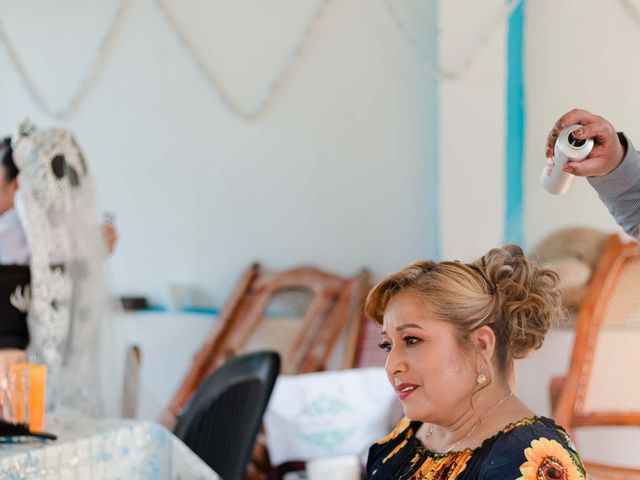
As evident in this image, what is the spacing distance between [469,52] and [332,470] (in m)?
1.68

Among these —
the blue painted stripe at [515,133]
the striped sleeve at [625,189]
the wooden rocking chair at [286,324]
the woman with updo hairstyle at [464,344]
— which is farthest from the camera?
the wooden rocking chair at [286,324]

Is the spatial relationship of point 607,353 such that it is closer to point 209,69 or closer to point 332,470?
point 332,470

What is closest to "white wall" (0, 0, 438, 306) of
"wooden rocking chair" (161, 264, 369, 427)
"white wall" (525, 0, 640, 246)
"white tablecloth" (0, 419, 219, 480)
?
"wooden rocking chair" (161, 264, 369, 427)

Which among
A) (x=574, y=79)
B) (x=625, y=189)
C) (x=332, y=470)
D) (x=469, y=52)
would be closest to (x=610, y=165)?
(x=625, y=189)

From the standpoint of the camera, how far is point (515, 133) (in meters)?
3.46

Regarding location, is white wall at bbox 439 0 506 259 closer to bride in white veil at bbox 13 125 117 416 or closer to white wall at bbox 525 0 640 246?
white wall at bbox 525 0 640 246

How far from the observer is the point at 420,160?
4.14 metres

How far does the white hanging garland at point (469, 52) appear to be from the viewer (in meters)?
3.61

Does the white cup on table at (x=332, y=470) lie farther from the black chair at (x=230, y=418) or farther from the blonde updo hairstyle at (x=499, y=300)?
the blonde updo hairstyle at (x=499, y=300)

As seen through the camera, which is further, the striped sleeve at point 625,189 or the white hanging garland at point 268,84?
the white hanging garland at point 268,84

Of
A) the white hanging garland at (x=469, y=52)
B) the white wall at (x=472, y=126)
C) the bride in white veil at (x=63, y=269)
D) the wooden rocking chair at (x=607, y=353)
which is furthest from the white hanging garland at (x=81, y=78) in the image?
the wooden rocking chair at (x=607, y=353)

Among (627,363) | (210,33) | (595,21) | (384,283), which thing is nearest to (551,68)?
(595,21)

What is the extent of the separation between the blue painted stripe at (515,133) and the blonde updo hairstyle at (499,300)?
1.83m

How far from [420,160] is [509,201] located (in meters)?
0.71
